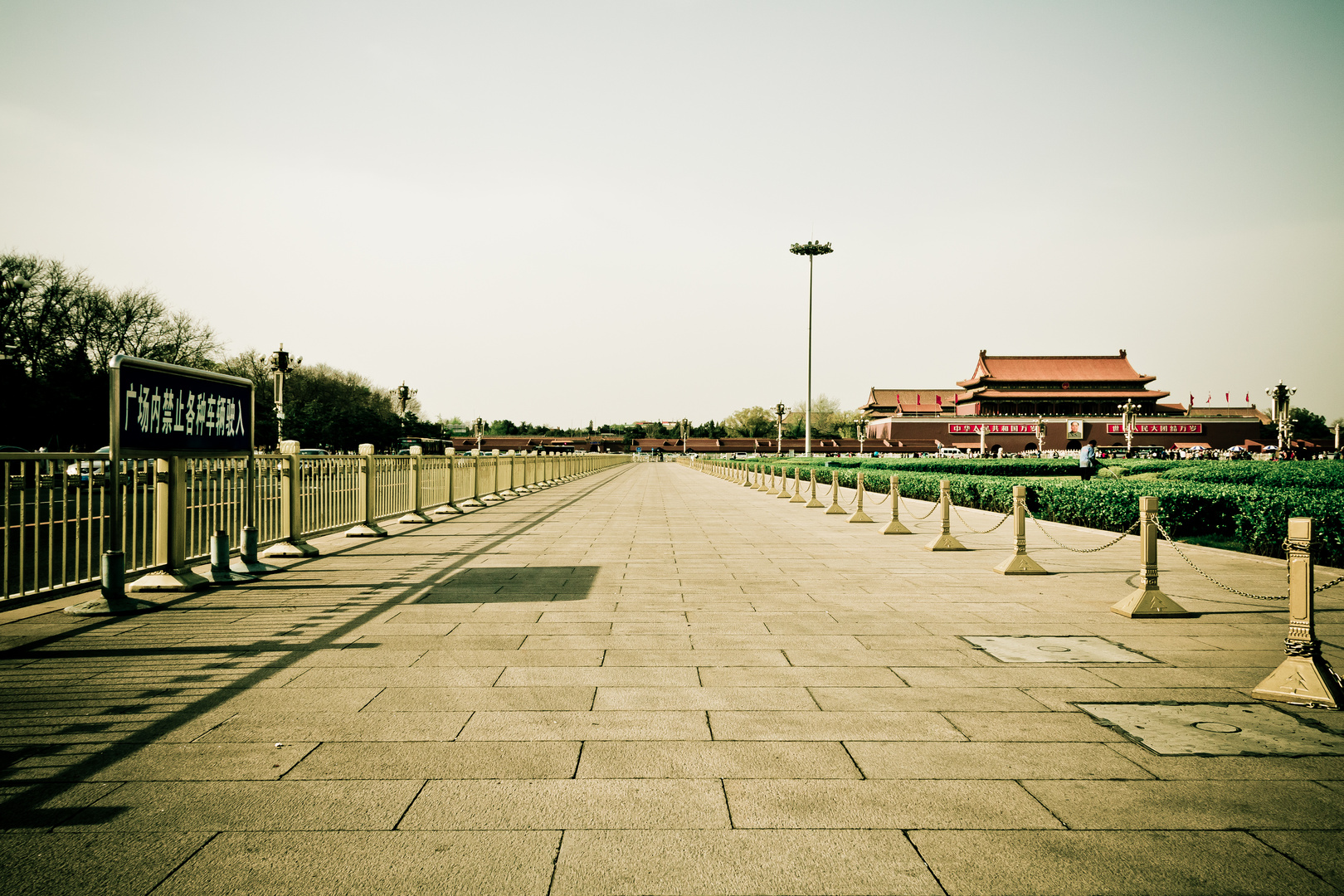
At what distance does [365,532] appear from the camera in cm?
1169

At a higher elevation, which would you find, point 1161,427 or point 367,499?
point 1161,427

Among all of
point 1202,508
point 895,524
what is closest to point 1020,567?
point 895,524

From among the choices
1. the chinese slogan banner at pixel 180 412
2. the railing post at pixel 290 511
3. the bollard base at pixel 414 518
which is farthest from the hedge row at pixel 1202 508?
the bollard base at pixel 414 518

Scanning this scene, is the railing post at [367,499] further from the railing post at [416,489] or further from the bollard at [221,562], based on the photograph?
the bollard at [221,562]

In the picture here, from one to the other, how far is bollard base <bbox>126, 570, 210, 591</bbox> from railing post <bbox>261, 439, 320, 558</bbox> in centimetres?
176

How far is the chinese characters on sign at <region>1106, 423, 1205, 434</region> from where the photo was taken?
73375 millimetres

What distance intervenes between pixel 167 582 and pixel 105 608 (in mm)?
975

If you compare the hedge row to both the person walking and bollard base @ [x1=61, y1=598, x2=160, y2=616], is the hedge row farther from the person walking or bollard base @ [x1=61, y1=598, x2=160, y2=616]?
bollard base @ [x1=61, y1=598, x2=160, y2=616]

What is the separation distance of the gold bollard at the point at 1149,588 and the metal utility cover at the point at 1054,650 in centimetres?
99

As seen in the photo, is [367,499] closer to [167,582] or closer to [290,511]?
[290,511]

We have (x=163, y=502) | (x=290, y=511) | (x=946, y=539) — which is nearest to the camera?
(x=163, y=502)

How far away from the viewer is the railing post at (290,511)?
920 cm

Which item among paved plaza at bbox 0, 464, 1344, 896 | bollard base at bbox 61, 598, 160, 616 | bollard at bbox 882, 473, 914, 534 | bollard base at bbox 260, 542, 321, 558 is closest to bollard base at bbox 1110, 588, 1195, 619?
paved plaza at bbox 0, 464, 1344, 896

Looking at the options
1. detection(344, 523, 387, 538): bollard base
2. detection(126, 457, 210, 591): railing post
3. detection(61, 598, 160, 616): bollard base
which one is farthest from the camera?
detection(344, 523, 387, 538): bollard base
